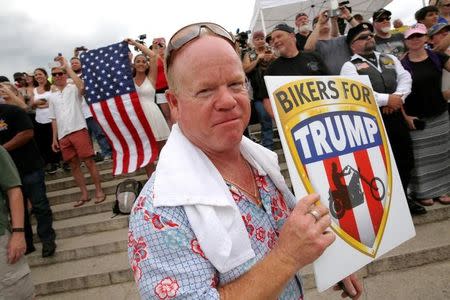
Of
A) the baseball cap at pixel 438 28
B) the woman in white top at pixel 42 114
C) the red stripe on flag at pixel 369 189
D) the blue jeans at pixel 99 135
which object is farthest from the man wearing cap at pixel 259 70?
the red stripe on flag at pixel 369 189

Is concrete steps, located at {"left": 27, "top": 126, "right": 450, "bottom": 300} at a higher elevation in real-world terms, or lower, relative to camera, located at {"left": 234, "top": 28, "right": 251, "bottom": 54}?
lower

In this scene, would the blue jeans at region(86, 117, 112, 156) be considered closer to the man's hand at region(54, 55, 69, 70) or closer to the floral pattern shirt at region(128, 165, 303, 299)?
the man's hand at region(54, 55, 69, 70)

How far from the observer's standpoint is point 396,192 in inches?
50.9

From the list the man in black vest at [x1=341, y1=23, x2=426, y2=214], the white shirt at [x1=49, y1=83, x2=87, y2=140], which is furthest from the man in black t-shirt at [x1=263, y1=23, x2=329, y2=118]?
the white shirt at [x1=49, y1=83, x2=87, y2=140]

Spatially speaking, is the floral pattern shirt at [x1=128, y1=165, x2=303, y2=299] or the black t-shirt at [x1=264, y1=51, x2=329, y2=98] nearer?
the floral pattern shirt at [x1=128, y1=165, x2=303, y2=299]

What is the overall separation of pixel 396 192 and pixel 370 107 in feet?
1.08

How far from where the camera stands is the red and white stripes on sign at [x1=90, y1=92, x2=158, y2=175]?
15.1 ft

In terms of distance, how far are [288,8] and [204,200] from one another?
9.38m

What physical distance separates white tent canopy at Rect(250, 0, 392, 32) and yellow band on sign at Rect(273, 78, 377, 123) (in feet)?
26.5

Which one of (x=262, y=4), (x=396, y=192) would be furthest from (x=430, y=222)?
(x=262, y=4)

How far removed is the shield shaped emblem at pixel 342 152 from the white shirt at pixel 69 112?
15.0ft

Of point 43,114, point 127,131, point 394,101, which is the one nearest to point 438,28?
point 394,101

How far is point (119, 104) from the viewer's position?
4.61m

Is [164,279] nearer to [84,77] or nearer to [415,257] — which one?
[415,257]
